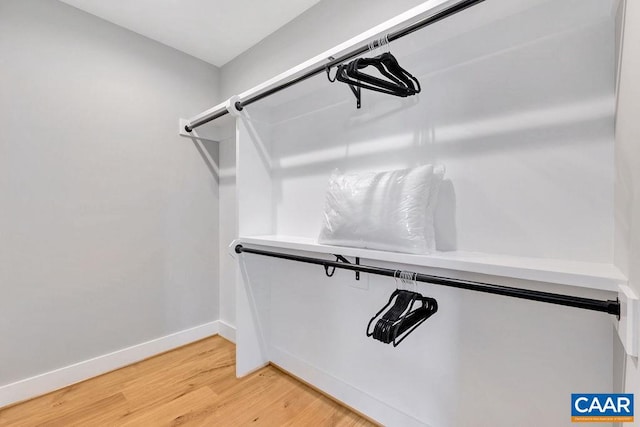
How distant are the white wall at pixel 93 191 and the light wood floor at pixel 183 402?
0.71ft

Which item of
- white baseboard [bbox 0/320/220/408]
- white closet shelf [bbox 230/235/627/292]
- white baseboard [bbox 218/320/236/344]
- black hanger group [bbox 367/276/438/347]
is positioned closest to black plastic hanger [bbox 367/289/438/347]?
black hanger group [bbox 367/276/438/347]

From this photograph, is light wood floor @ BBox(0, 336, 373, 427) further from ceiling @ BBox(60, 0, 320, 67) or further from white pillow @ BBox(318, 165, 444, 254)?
ceiling @ BBox(60, 0, 320, 67)

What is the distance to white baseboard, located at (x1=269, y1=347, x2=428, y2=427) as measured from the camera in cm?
137

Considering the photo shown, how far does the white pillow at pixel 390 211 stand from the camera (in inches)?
42.4

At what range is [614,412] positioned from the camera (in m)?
0.81

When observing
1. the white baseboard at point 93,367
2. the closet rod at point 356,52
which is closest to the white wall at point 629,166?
the closet rod at point 356,52

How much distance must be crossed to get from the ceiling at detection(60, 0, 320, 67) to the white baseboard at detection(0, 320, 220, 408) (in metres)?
2.25

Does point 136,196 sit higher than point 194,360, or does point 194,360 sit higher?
point 136,196

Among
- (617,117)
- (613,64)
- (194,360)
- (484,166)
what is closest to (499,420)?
(484,166)

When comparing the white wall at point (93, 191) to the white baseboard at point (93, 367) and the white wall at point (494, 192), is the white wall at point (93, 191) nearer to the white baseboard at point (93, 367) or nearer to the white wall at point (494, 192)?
the white baseboard at point (93, 367)

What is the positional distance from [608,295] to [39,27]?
2925 millimetres

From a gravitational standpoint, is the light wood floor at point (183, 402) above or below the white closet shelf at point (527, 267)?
below

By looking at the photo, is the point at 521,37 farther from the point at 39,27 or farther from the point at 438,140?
the point at 39,27

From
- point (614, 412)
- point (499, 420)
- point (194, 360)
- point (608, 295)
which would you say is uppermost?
point (608, 295)
